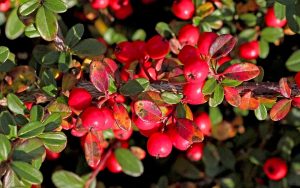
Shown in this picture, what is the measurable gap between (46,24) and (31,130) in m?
0.42

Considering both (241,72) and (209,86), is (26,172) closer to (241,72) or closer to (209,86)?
(209,86)

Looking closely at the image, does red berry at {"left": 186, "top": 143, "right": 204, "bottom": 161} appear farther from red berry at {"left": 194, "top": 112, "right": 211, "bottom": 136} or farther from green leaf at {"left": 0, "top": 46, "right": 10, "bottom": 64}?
green leaf at {"left": 0, "top": 46, "right": 10, "bottom": 64}

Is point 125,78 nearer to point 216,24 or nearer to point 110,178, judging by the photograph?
point 216,24

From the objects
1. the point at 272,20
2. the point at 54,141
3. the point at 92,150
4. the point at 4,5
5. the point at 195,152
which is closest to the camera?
the point at 54,141

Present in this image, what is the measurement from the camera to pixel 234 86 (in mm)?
1879

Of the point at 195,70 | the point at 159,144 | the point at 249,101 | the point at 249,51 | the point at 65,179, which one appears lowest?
the point at 65,179

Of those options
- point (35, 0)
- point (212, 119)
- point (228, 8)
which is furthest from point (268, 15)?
point (35, 0)

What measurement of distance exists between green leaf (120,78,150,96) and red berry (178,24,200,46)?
0.52 m

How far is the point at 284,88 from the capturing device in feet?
5.99

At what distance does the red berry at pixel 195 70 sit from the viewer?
1.74m

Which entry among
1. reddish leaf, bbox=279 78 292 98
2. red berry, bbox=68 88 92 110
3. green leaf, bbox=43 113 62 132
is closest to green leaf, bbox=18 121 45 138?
green leaf, bbox=43 113 62 132

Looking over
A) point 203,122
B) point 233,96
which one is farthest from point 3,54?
point 203,122

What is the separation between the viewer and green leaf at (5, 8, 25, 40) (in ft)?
8.05

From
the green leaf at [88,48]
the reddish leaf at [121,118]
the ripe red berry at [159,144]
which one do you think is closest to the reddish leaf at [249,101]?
the ripe red berry at [159,144]
